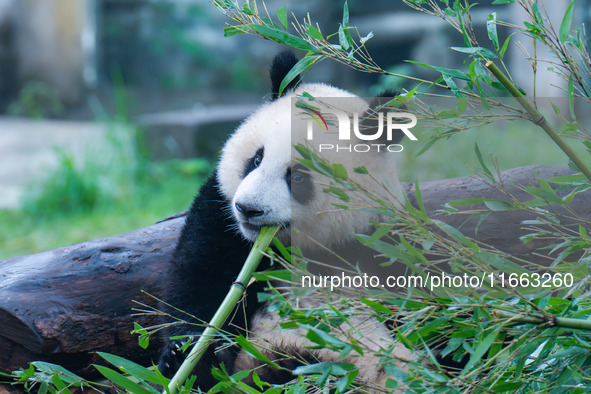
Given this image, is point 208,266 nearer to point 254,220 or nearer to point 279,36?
point 254,220

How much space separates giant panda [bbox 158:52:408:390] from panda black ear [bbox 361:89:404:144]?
0.03 m

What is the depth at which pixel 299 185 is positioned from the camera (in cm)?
155

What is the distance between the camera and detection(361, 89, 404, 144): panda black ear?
4.87ft

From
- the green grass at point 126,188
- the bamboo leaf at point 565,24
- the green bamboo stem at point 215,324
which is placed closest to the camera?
the bamboo leaf at point 565,24

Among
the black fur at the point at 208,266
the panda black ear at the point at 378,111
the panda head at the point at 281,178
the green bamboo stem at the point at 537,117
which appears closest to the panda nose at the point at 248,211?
the panda head at the point at 281,178

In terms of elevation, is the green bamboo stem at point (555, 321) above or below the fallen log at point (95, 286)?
above

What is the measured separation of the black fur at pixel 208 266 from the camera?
1.71 metres

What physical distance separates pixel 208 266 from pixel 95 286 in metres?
0.32

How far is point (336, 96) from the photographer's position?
1660 millimetres

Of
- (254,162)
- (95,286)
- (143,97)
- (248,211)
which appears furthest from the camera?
(143,97)

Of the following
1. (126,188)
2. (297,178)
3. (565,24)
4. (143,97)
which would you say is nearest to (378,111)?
(297,178)

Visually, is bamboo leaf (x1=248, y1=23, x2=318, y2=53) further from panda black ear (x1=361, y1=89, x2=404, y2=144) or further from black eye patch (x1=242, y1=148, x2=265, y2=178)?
black eye patch (x1=242, y1=148, x2=265, y2=178)

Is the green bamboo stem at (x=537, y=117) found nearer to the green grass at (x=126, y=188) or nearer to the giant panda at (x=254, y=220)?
the giant panda at (x=254, y=220)

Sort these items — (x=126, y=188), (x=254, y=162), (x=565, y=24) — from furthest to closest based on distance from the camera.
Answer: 1. (x=126, y=188)
2. (x=254, y=162)
3. (x=565, y=24)
